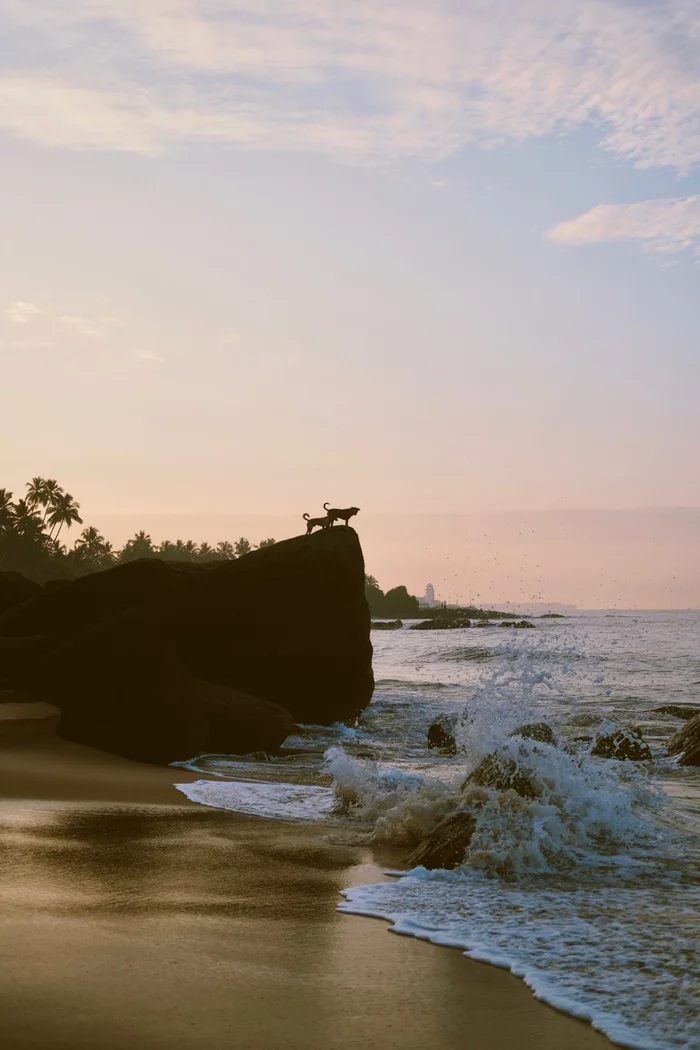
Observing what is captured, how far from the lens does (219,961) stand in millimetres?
4812

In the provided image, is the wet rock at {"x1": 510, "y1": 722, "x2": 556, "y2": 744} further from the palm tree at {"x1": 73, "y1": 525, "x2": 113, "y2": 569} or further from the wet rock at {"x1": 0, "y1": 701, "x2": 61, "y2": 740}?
the palm tree at {"x1": 73, "y1": 525, "x2": 113, "y2": 569}

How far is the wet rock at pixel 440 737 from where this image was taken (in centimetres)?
1721

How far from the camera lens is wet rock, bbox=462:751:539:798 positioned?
8234mm

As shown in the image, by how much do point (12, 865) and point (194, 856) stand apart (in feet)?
4.41

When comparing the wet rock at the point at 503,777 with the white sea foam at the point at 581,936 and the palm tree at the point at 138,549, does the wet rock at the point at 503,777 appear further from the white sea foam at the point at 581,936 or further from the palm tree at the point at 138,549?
the palm tree at the point at 138,549

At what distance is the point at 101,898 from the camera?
5.91m

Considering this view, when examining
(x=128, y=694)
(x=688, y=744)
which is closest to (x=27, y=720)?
(x=128, y=694)

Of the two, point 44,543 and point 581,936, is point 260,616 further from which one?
point 44,543

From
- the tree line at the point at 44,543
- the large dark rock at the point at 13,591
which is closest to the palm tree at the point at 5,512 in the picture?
the tree line at the point at 44,543

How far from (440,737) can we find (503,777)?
942 centimetres

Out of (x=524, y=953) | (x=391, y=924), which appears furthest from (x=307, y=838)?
(x=524, y=953)

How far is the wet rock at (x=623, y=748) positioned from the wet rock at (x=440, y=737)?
8.09ft

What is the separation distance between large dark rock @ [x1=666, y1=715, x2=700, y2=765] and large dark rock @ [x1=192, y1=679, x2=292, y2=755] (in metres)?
6.23

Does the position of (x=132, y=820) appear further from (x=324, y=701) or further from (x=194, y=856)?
(x=324, y=701)
